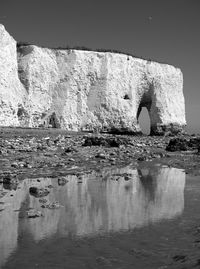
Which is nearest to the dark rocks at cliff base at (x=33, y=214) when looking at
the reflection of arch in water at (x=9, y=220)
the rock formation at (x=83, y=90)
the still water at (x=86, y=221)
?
the still water at (x=86, y=221)

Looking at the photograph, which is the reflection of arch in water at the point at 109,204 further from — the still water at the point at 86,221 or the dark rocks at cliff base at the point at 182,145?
the dark rocks at cliff base at the point at 182,145

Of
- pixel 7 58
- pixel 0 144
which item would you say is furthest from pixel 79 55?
pixel 0 144

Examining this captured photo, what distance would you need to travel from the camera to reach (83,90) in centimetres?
3944

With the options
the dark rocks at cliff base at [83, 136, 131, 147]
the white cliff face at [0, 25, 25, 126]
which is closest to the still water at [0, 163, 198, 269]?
the dark rocks at cliff base at [83, 136, 131, 147]

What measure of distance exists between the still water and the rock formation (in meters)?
22.5

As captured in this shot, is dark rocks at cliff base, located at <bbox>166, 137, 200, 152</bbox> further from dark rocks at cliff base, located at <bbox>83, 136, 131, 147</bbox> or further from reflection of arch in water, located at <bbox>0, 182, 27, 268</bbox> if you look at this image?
reflection of arch in water, located at <bbox>0, 182, 27, 268</bbox>

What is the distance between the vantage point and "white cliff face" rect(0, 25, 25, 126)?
100 feet

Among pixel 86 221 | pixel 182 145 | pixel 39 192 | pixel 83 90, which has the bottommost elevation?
pixel 86 221

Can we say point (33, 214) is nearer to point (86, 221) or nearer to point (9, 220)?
point (9, 220)

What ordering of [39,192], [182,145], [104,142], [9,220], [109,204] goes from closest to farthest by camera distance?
1. [9,220]
2. [109,204]
3. [39,192]
4. [104,142]
5. [182,145]

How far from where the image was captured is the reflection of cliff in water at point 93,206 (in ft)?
18.6

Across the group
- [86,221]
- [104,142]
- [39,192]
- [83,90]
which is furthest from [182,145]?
[83,90]

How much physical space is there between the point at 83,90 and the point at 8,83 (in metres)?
10.0

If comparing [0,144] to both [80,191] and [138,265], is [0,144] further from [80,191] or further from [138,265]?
[138,265]
